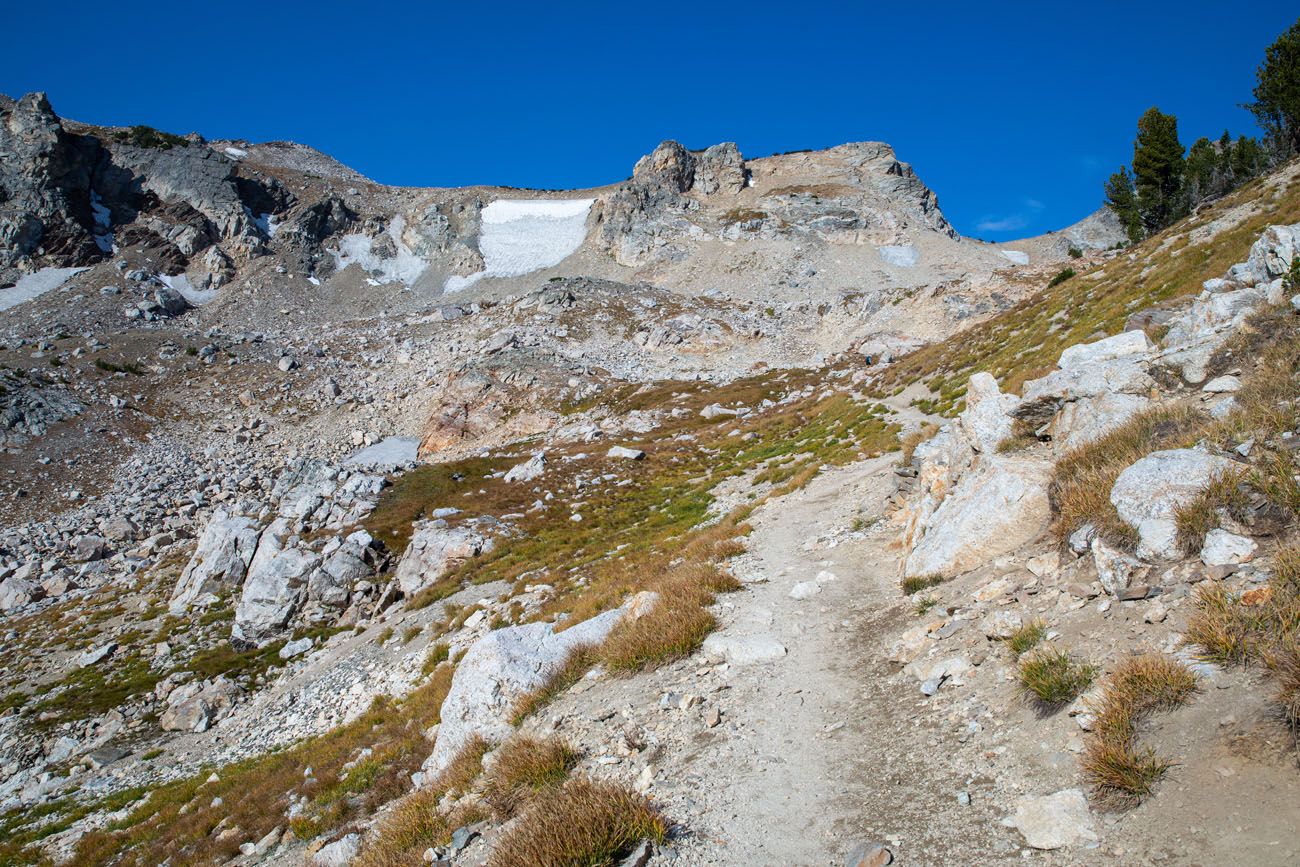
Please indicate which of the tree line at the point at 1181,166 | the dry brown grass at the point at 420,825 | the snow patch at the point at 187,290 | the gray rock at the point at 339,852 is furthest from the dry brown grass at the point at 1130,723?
the snow patch at the point at 187,290

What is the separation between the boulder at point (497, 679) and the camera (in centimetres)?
972

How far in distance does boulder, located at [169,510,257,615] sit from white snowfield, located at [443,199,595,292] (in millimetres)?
90698

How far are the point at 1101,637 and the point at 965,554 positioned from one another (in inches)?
133

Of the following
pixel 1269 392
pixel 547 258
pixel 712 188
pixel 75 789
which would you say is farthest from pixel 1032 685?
pixel 712 188

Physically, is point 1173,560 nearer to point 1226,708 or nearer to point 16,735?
point 1226,708

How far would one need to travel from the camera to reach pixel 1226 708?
481cm

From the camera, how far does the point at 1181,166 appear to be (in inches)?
2707

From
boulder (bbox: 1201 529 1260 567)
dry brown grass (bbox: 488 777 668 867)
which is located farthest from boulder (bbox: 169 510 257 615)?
boulder (bbox: 1201 529 1260 567)

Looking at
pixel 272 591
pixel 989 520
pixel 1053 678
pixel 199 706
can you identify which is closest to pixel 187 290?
pixel 272 591

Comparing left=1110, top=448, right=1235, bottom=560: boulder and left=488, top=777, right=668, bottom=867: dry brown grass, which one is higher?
left=1110, top=448, right=1235, bottom=560: boulder

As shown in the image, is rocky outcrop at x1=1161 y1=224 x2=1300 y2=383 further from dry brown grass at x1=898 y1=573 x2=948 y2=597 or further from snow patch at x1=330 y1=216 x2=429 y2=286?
snow patch at x1=330 y1=216 x2=429 y2=286

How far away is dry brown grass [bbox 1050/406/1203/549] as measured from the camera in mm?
7582

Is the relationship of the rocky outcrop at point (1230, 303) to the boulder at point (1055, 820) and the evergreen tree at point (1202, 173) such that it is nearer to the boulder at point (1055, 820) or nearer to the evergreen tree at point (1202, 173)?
the boulder at point (1055, 820)

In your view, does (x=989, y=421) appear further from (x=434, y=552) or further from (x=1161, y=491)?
(x=434, y=552)
